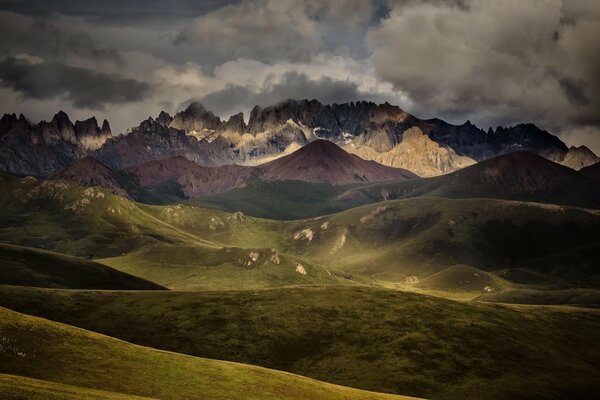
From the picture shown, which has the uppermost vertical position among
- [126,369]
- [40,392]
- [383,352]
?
[40,392]

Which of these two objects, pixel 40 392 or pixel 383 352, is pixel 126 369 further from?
pixel 383 352

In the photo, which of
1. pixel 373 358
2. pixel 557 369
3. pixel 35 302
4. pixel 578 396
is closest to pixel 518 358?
pixel 557 369

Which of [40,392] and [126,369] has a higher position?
[40,392]

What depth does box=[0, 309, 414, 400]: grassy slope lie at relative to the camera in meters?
73.6

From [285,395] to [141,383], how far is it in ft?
67.3

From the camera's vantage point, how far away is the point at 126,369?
81.8 metres

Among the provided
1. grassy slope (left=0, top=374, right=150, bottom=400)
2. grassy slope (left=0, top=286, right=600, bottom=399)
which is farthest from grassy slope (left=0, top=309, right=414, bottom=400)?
grassy slope (left=0, top=286, right=600, bottom=399)

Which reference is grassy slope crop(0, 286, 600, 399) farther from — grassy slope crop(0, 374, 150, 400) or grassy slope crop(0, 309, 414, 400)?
grassy slope crop(0, 374, 150, 400)

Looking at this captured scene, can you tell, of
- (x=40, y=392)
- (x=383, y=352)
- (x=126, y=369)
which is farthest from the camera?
(x=383, y=352)

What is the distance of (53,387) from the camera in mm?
56719

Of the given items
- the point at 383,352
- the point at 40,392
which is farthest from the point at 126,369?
the point at 383,352

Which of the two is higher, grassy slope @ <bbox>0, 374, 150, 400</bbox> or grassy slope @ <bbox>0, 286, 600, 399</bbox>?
grassy slope @ <bbox>0, 374, 150, 400</bbox>

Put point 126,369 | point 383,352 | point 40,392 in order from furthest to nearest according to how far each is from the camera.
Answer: point 383,352 < point 126,369 < point 40,392

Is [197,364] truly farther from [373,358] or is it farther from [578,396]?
[578,396]
